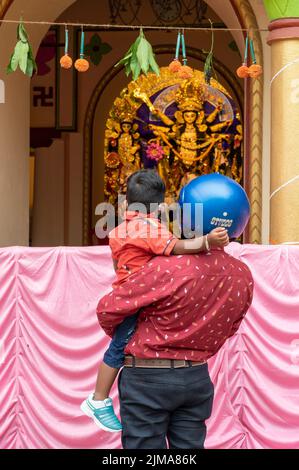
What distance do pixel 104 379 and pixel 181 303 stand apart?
20.8 inches

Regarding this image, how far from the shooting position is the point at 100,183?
37.3 feet

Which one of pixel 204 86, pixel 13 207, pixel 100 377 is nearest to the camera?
pixel 100 377

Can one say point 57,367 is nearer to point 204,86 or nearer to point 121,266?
point 121,266

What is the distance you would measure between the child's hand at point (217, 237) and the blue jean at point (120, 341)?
40cm

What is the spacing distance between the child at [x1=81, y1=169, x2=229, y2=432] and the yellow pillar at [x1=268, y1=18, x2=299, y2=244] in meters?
3.13

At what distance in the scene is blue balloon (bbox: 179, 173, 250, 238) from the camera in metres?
3.73

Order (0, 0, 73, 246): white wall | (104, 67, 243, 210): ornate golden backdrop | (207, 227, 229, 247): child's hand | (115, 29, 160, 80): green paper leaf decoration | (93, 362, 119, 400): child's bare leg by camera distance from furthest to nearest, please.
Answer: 1. (104, 67, 243, 210): ornate golden backdrop
2. (0, 0, 73, 246): white wall
3. (115, 29, 160, 80): green paper leaf decoration
4. (93, 362, 119, 400): child's bare leg
5. (207, 227, 229, 247): child's hand

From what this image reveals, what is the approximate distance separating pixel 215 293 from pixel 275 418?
2036 mm

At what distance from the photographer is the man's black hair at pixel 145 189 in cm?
382

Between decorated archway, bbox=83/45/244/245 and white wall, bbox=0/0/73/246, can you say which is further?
decorated archway, bbox=83/45/244/245

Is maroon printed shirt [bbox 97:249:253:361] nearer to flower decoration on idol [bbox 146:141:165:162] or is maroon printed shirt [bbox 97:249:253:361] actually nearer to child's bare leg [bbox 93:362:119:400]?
child's bare leg [bbox 93:362:119:400]

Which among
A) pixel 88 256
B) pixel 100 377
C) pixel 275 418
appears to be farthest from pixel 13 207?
pixel 100 377

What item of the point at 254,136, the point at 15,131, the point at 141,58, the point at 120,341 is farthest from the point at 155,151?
the point at 120,341

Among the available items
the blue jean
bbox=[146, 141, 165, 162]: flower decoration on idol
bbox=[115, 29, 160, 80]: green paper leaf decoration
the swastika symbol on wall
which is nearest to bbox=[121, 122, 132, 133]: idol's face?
bbox=[146, 141, 165, 162]: flower decoration on idol
